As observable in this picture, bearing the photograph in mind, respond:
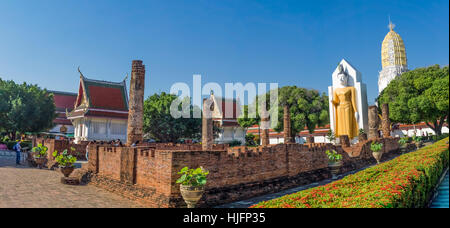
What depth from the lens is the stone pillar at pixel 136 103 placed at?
14977 millimetres

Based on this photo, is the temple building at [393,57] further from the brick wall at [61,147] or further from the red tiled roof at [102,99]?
the brick wall at [61,147]

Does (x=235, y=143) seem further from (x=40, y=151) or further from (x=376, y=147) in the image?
(x=40, y=151)

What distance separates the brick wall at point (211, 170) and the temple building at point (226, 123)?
90.8 ft

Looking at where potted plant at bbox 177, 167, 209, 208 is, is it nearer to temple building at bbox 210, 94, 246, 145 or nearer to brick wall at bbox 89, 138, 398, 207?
brick wall at bbox 89, 138, 398, 207

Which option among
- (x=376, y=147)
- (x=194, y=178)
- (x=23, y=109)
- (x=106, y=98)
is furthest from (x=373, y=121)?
(x=23, y=109)

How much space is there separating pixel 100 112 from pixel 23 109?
725 cm

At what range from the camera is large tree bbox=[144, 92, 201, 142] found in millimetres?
32750

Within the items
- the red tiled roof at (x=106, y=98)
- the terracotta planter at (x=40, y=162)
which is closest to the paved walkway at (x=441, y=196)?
the terracotta planter at (x=40, y=162)

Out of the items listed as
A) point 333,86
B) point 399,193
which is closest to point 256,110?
point 333,86

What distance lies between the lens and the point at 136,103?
1509 centimetres

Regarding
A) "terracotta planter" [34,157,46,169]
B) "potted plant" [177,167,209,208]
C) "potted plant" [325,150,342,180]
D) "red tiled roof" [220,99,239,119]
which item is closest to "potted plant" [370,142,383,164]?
"potted plant" [325,150,342,180]

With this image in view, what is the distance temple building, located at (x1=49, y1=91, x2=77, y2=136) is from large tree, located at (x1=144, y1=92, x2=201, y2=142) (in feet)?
53.7
